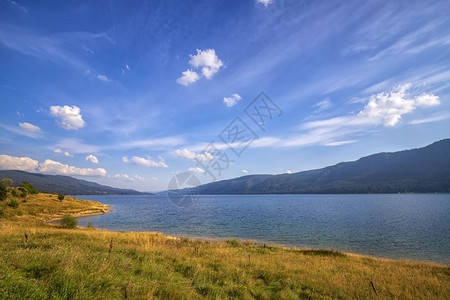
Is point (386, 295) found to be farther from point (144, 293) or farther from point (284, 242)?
point (284, 242)

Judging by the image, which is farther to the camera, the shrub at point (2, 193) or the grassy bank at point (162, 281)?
the shrub at point (2, 193)

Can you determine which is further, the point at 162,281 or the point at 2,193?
the point at 2,193

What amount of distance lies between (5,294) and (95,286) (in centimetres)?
199

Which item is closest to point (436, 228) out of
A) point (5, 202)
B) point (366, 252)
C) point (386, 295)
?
point (366, 252)

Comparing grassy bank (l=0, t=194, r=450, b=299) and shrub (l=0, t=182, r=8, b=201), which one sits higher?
shrub (l=0, t=182, r=8, b=201)

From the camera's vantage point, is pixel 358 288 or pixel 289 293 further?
pixel 358 288

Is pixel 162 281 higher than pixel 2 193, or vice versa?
pixel 2 193

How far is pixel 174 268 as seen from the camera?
1008 cm

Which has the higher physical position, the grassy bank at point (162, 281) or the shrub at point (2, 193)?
the shrub at point (2, 193)

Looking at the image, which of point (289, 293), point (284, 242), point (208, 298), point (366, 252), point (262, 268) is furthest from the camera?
point (284, 242)

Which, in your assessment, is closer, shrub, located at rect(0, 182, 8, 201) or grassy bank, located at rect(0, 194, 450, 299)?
grassy bank, located at rect(0, 194, 450, 299)

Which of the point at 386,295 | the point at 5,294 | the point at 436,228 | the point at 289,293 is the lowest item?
the point at 436,228

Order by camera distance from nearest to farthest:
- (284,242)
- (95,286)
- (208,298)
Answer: (95,286) < (208,298) < (284,242)

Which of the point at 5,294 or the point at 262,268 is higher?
the point at 5,294
